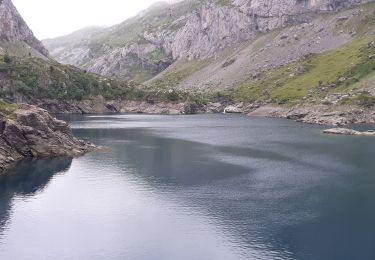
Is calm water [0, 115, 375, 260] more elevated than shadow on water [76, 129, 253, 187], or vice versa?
shadow on water [76, 129, 253, 187]

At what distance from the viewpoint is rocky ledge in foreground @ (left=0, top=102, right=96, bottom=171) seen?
132 m

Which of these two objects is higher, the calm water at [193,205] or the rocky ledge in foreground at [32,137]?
the rocky ledge in foreground at [32,137]

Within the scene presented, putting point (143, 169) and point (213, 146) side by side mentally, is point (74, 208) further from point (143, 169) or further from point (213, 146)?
point (213, 146)

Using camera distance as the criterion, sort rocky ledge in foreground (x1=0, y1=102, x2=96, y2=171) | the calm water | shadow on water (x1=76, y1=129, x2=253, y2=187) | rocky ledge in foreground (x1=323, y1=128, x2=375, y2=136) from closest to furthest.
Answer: the calm water
shadow on water (x1=76, y1=129, x2=253, y2=187)
rocky ledge in foreground (x1=0, y1=102, x2=96, y2=171)
rocky ledge in foreground (x1=323, y1=128, x2=375, y2=136)

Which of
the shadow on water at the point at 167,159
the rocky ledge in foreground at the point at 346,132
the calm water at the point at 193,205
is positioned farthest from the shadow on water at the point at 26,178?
the rocky ledge in foreground at the point at 346,132

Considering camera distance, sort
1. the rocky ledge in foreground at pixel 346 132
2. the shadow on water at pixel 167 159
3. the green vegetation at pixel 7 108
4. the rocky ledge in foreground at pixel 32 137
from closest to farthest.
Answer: the shadow on water at pixel 167 159 → the rocky ledge in foreground at pixel 32 137 → the green vegetation at pixel 7 108 → the rocky ledge in foreground at pixel 346 132

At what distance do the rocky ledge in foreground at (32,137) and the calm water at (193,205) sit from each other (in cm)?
659

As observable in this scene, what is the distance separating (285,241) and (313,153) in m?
78.9

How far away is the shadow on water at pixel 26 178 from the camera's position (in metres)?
91.1

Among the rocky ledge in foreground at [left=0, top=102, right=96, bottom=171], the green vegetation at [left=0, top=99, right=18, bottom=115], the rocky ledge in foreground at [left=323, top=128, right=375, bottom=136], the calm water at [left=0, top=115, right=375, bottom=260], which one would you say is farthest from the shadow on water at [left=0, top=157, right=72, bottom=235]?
the rocky ledge in foreground at [left=323, top=128, right=375, bottom=136]

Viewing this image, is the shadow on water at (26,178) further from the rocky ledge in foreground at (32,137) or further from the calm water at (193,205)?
the rocky ledge in foreground at (32,137)

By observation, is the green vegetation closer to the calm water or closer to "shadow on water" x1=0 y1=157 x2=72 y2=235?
"shadow on water" x1=0 y1=157 x2=72 y2=235

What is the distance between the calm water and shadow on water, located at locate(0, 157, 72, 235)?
9.3 inches

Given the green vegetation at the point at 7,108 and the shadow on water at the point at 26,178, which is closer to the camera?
the shadow on water at the point at 26,178
